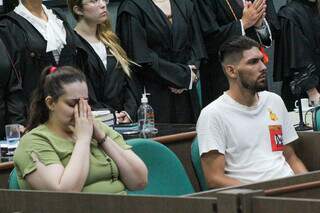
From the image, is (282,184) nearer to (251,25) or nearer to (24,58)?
(24,58)

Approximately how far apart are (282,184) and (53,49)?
313cm

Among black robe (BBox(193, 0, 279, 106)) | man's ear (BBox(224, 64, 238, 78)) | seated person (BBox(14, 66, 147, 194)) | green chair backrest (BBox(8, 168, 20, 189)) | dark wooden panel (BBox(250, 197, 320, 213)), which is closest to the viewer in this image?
dark wooden panel (BBox(250, 197, 320, 213))

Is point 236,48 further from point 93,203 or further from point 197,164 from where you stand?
point 93,203

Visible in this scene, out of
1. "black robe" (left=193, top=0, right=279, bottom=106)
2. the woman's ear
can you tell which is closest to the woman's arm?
the woman's ear

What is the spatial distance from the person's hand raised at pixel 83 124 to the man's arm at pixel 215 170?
906mm

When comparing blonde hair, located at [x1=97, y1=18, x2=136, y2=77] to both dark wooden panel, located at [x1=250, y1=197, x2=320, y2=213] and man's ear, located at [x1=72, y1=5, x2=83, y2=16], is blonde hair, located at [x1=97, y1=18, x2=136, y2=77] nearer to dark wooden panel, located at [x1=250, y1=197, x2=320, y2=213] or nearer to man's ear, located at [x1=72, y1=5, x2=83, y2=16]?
man's ear, located at [x1=72, y1=5, x2=83, y2=16]

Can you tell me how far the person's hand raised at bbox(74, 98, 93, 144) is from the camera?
16.2 feet

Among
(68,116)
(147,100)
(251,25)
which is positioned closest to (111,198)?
(68,116)

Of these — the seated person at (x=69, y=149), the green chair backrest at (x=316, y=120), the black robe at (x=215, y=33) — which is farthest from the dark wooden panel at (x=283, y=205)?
the black robe at (x=215, y=33)

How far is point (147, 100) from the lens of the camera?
7.83m

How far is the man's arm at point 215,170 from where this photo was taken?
18.4 feet

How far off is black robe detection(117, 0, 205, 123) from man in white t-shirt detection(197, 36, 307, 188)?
1.89 meters

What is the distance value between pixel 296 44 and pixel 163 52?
5.69 ft

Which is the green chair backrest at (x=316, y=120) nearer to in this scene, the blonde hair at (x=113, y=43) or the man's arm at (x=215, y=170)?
the man's arm at (x=215, y=170)
